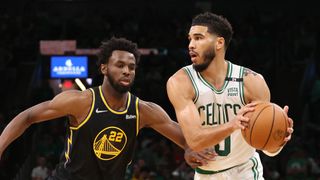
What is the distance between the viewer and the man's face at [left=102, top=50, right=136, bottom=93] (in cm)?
520

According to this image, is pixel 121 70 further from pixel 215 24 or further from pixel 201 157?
pixel 201 157

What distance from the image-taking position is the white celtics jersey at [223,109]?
4.70m

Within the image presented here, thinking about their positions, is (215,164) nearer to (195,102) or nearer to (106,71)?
(195,102)

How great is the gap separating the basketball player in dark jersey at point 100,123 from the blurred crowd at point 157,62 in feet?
16.4

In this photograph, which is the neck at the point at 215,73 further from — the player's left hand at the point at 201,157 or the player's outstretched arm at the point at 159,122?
the player's outstretched arm at the point at 159,122

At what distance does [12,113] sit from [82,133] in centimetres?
706

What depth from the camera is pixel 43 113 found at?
5.25 metres

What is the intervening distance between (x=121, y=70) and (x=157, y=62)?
8476mm

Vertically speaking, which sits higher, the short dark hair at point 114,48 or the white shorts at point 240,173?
the short dark hair at point 114,48

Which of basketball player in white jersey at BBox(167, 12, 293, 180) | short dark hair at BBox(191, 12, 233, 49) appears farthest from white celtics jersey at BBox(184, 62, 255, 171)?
short dark hair at BBox(191, 12, 233, 49)

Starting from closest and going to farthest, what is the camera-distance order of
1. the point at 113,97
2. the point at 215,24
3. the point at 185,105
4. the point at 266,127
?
the point at 266,127 < the point at 185,105 < the point at 215,24 < the point at 113,97

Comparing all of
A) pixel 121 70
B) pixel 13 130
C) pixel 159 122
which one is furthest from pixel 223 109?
pixel 13 130

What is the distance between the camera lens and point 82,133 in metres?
5.13

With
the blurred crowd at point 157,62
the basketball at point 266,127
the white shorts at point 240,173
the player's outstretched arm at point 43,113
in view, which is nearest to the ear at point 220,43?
the basketball at point 266,127
